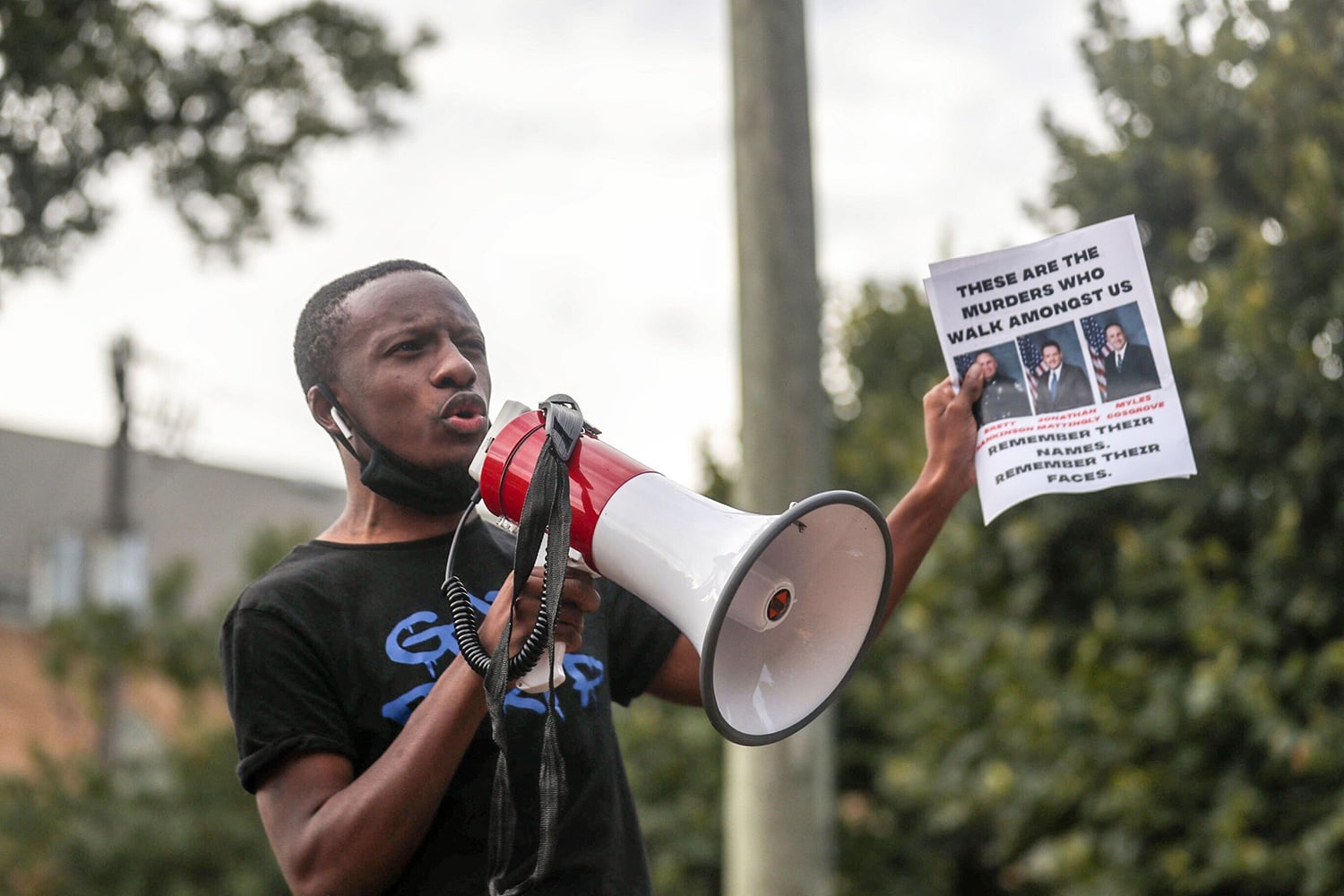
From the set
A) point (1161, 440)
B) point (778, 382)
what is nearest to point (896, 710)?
point (778, 382)

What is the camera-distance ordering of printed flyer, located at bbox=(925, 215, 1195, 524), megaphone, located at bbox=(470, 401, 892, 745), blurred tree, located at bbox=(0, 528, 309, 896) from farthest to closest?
blurred tree, located at bbox=(0, 528, 309, 896), printed flyer, located at bbox=(925, 215, 1195, 524), megaphone, located at bbox=(470, 401, 892, 745)

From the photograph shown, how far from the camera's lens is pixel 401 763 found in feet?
5.58

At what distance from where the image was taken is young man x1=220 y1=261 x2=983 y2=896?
1.73 meters

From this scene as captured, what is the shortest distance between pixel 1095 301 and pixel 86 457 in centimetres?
2376

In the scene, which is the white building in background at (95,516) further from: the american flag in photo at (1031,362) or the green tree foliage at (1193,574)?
the american flag in photo at (1031,362)

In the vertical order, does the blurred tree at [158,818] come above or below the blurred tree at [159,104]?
below

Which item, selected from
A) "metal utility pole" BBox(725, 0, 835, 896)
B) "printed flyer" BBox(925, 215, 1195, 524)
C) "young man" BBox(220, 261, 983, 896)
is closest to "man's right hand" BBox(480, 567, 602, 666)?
"young man" BBox(220, 261, 983, 896)

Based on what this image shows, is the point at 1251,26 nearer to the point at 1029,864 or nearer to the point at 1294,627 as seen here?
the point at 1294,627

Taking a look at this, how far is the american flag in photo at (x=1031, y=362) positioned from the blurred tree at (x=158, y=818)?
10.1 m

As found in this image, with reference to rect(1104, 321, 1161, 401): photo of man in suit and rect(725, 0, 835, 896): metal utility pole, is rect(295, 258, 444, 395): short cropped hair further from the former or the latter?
rect(725, 0, 835, 896): metal utility pole

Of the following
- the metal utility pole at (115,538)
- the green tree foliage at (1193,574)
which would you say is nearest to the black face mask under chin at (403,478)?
the green tree foliage at (1193,574)

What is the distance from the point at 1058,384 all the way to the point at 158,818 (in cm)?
1106

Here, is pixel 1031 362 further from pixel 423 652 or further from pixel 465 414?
pixel 423 652

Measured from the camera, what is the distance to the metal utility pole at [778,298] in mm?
5207
